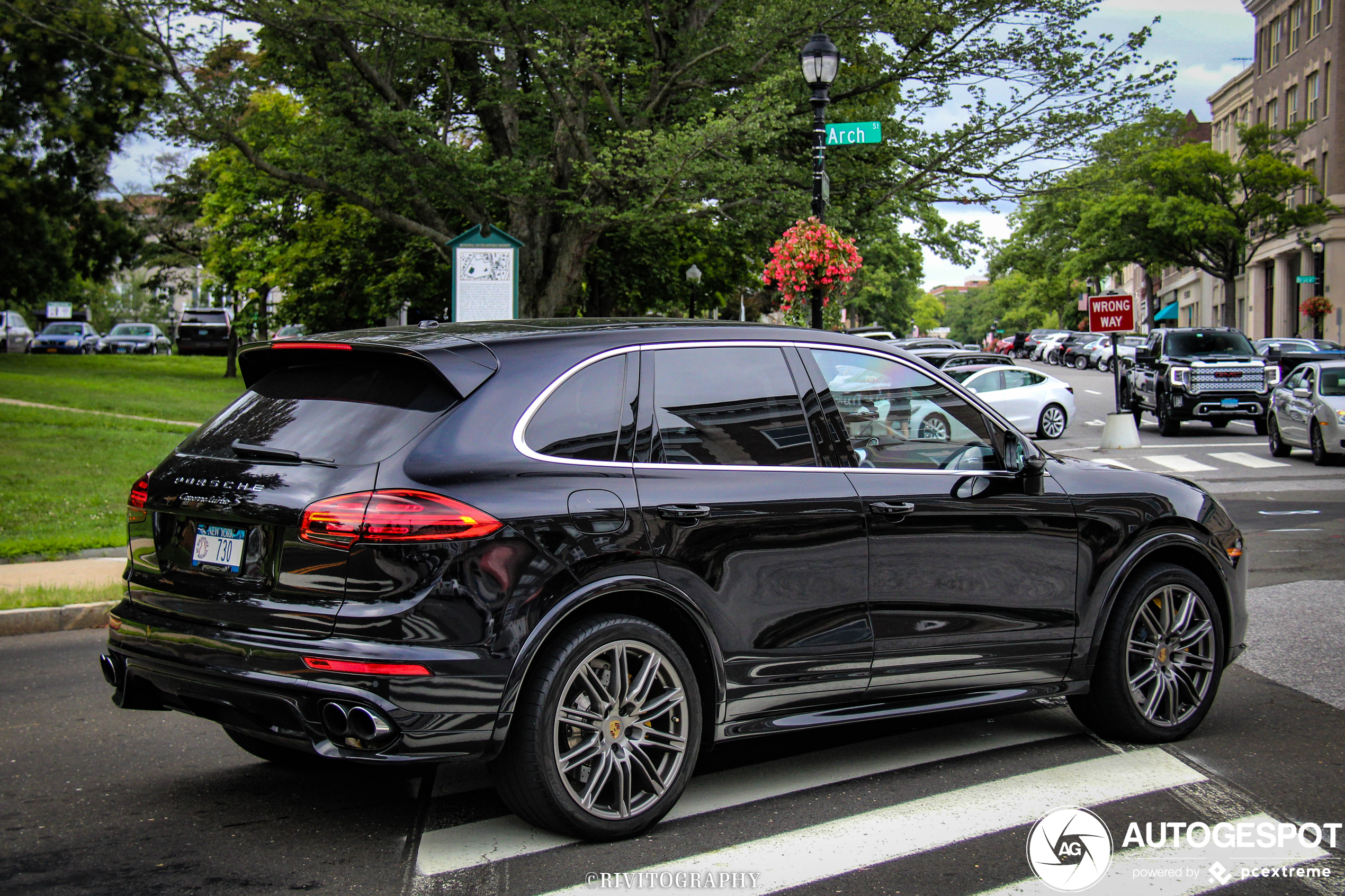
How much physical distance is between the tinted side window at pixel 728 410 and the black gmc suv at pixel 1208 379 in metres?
23.6

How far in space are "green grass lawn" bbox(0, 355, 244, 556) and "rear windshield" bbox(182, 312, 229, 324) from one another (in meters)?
18.7

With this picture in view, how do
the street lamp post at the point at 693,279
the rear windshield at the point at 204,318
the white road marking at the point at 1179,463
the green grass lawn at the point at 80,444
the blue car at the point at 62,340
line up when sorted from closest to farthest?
1. the green grass lawn at the point at 80,444
2. the white road marking at the point at 1179,463
3. the street lamp post at the point at 693,279
4. the blue car at the point at 62,340
5. the rear windshield at the point at 204,318

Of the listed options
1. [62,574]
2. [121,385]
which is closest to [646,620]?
[62,574]

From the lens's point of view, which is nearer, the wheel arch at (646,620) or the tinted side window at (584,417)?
the wheel arch at (646,620)

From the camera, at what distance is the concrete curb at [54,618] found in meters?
8.48

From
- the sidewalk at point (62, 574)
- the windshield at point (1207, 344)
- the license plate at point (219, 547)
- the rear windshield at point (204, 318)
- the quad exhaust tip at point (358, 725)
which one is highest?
the rear windshield at point (204, 318)

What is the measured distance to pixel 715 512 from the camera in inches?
177

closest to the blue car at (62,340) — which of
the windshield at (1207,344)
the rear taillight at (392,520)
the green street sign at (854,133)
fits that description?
the windshield at (1207,344)

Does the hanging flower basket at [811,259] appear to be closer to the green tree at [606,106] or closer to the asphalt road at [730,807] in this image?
the green tree at [606,106]

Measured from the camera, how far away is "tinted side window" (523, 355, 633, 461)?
14.1 ft

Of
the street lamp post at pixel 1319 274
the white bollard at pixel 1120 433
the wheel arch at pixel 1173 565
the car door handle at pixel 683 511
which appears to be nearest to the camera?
the car door handle at pixel 683 511

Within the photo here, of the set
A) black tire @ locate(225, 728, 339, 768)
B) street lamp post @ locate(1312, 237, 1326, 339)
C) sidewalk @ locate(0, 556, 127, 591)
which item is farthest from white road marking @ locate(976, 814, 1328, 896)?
street lamp post @ locate(1312, 237, 1326, 339)

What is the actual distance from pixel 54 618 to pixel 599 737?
19.4 feet

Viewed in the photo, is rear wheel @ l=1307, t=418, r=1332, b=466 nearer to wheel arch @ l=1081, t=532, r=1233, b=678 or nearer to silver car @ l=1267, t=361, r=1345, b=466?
silver car @ l=1267, t=361, r=1345, b=466
